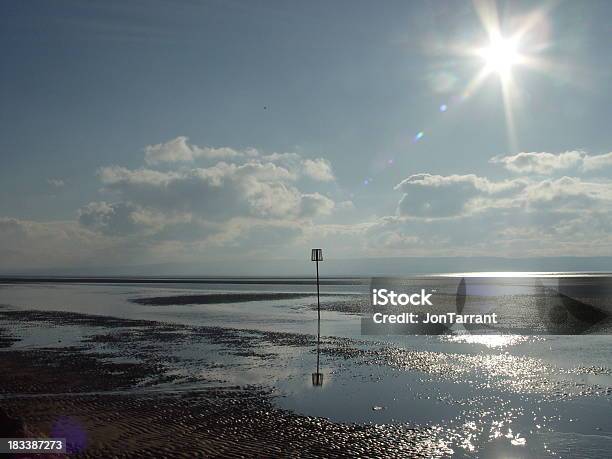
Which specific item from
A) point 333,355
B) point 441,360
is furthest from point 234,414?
point 441,360

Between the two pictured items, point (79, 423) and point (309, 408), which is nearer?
point (79, 423)

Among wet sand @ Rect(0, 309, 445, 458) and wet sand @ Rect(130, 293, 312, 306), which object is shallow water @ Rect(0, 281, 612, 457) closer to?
wet sand @ Rect(0, 309, 445, 458)

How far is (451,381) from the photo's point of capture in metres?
18.4

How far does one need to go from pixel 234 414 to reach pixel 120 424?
3.28 meters

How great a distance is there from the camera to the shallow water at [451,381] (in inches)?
502

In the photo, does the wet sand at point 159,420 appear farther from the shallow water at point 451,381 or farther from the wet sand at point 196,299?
the wet sand at point 196,299

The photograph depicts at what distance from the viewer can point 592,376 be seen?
19094 millimetres

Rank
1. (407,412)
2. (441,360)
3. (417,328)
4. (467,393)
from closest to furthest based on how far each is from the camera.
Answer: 1. (407,412)
2. (467,393)
3. (441,360)
4. (417,328)

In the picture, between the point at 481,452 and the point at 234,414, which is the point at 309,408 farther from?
the point at 481,452

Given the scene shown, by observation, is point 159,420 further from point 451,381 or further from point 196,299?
point 196,299

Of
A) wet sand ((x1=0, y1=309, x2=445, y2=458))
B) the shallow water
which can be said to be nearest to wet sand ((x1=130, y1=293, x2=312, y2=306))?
the shallow water

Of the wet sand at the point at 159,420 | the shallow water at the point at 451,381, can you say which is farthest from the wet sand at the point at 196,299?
the wet sand at the point at 159,420

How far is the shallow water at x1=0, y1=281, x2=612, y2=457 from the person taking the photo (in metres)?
12.8

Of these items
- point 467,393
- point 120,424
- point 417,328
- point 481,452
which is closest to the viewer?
point 481,452
